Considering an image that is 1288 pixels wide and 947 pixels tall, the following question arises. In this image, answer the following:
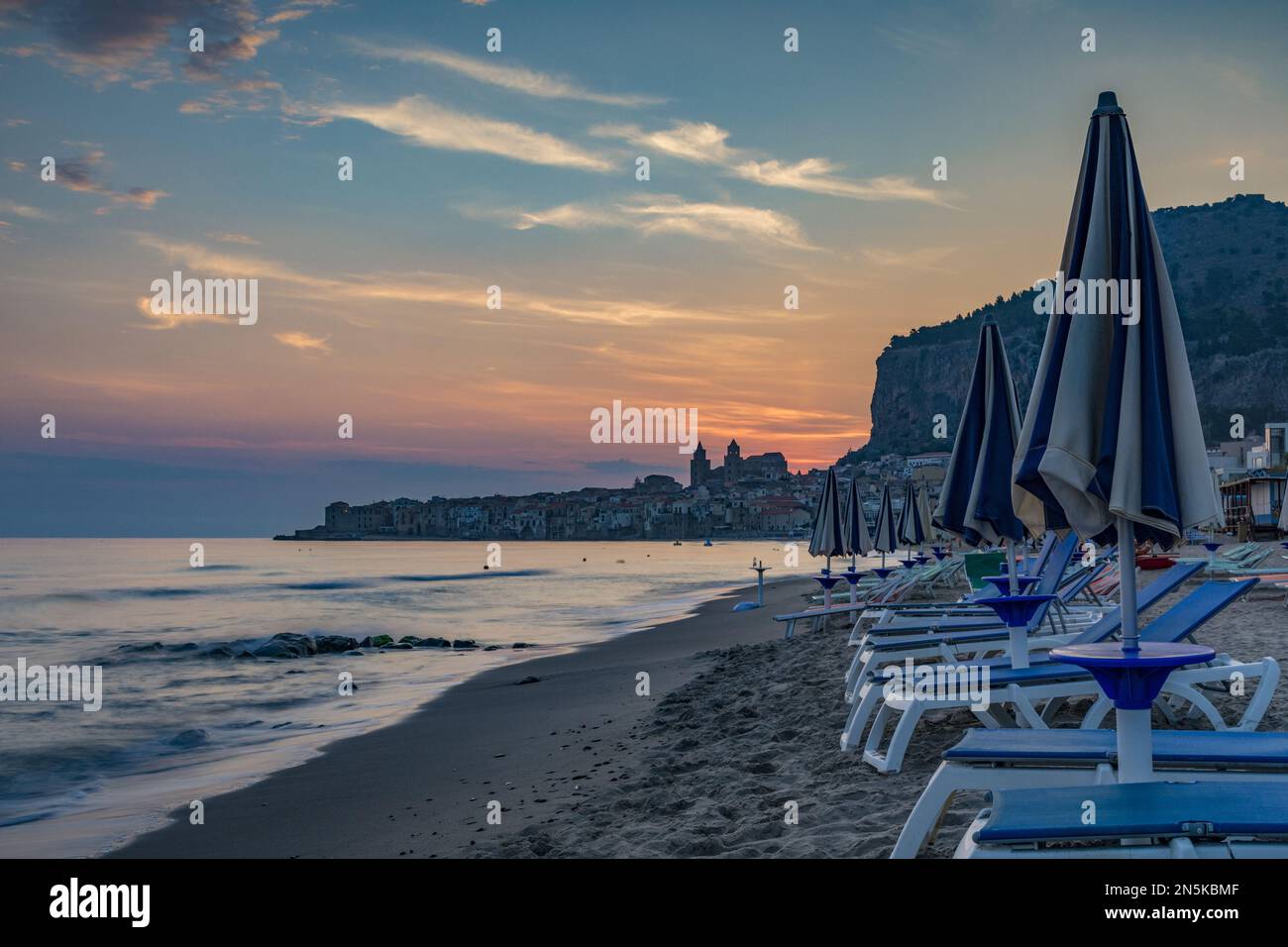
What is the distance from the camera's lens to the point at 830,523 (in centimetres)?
1734

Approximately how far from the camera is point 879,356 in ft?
629

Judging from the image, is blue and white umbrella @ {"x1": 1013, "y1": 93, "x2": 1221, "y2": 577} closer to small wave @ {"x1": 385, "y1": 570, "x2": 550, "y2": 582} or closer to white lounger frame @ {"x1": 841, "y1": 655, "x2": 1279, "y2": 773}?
white lounger frame @ {"x1": 841, "y1": 655, "x2": 1279, "y2": 773}

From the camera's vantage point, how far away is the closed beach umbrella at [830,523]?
17.2 meters

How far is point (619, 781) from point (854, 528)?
12455 mm

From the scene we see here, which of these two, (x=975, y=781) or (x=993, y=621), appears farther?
(x=993, y=621)

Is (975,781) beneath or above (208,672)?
above

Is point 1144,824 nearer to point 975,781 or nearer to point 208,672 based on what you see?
point 975,781

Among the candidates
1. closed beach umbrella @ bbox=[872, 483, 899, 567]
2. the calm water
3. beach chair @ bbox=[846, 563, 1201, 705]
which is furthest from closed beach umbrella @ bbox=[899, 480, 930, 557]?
beach chair @ bbox=[846, 563, 1201, 705]

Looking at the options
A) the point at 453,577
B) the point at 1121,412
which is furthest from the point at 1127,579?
the point at 453,577

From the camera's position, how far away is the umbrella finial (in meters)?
3.38

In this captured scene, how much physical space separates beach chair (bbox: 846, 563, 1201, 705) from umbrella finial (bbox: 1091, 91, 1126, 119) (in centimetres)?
354

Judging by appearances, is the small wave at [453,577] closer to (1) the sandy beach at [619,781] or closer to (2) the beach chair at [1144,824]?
(1) the sandy beach at [619,781]

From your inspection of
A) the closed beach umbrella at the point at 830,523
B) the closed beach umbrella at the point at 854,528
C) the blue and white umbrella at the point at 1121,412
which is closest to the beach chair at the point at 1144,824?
the blue and white umbrella at the point at 1121,412
